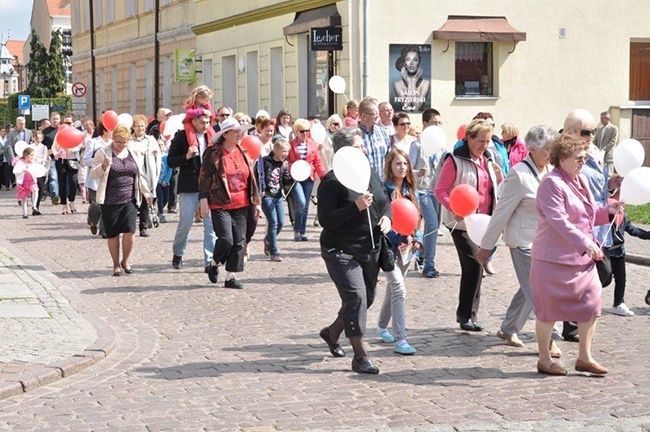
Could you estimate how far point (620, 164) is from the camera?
9.57 meters

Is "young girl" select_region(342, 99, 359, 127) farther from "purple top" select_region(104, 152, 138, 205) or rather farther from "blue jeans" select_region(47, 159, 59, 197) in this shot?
"blue jeans" select_region(47, 159, 59, 197)

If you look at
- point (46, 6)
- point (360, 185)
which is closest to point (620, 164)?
point (360, 185)

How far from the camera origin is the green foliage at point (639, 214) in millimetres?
19811

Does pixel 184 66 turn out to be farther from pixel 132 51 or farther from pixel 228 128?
pixel 228 128

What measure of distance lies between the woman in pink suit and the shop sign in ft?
64.4

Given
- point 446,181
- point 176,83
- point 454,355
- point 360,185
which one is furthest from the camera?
point 176,83

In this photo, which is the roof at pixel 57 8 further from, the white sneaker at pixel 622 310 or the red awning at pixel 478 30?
the white sneaker at pixel 622 310

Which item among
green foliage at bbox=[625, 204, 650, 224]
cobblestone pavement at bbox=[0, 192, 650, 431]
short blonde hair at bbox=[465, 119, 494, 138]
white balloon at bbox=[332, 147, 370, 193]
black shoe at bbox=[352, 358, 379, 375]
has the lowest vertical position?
cobblestone pavement at bbox=[0, 192, 650, 431]

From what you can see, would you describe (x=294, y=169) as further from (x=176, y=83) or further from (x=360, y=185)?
(x=176, y=83)

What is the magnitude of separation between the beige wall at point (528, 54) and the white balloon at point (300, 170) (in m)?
12.5

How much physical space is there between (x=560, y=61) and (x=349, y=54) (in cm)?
531

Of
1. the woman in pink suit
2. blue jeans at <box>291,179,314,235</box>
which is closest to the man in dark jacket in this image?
blue jeans at <box>291,179,314,235</box>

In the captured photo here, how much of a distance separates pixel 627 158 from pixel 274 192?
23.2ft

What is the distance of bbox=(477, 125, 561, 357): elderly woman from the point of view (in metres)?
9.14
